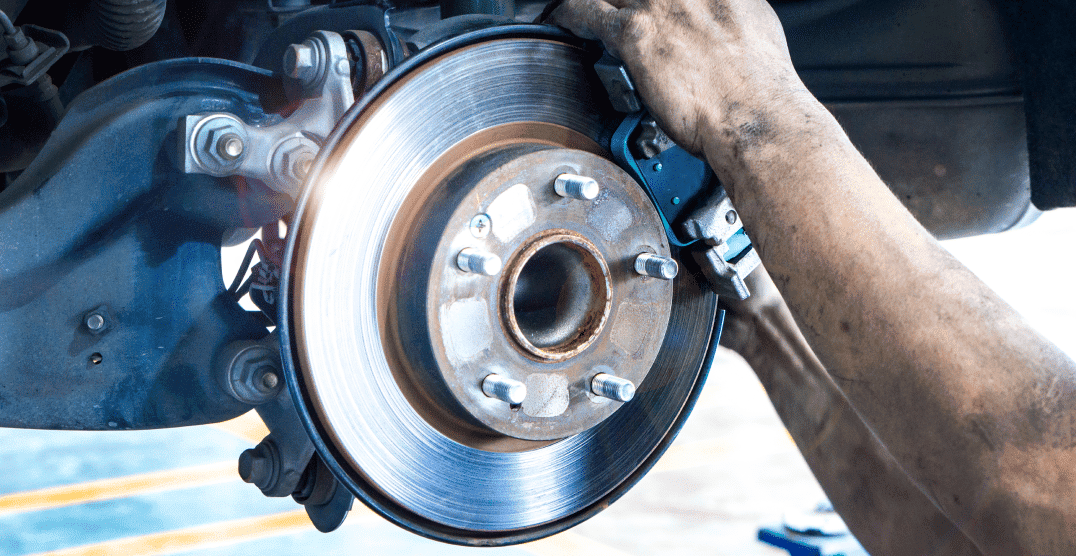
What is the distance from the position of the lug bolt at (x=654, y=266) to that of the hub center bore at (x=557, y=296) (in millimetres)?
30

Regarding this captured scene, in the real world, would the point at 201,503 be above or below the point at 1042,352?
below

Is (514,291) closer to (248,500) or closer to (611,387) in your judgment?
(611,387)

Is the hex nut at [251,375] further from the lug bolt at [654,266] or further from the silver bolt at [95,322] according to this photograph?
the lug bolt at [654,266]

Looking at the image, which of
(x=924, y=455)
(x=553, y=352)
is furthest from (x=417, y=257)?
(x=924, y=455)

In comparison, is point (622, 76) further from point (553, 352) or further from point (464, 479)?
point (464, 479)

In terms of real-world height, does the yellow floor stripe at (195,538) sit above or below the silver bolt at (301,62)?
below

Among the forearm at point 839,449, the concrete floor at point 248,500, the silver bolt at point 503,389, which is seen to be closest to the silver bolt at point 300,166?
the silver bolt at point 503,389

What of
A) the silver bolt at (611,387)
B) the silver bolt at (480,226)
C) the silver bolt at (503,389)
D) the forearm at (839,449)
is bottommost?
the forearm at (839,449)

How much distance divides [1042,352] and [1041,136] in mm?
577

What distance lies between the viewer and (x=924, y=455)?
540mm

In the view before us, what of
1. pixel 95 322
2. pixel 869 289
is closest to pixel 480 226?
pixel 869 289

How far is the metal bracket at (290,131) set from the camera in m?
0.68

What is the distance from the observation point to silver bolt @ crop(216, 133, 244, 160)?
0.68m

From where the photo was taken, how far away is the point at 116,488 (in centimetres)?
207
